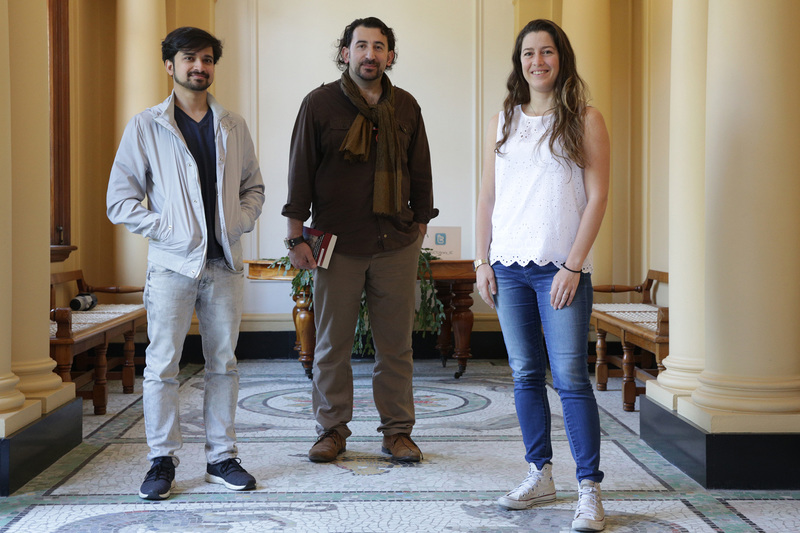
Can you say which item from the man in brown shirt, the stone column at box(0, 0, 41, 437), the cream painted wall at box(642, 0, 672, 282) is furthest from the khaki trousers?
the cream painted wall at box(642, 0, 672, 282)

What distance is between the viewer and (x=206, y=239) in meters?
2.89

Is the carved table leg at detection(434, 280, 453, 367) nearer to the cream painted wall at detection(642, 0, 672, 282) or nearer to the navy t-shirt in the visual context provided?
the cream painted wall at detection(642, 0, 672, 282)

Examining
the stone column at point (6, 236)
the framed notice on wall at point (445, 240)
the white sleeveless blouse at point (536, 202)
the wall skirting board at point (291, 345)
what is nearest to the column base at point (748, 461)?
the white sleeveless blouse at point (536, 202)

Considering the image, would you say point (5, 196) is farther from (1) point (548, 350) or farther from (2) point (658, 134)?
(2) point (658, 134)

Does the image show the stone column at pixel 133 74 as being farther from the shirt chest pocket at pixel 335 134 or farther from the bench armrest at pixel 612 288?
the bench armrest at pixel 612 288

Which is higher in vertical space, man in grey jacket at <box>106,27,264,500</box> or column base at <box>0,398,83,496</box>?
man in grey jacket at <box>106,27,264,500</box>

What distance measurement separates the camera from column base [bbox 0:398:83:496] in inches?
117

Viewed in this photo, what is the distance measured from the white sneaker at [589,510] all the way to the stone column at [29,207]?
2300 mm

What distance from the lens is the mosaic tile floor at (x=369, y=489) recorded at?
103 inches

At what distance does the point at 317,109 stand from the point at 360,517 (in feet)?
5.53

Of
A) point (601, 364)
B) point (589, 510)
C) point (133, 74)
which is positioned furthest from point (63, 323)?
point (601, 364)

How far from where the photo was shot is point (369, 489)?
3.00 m

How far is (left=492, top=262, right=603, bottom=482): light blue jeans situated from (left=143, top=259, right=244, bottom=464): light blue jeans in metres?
1.02

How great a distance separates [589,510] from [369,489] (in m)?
0.86
